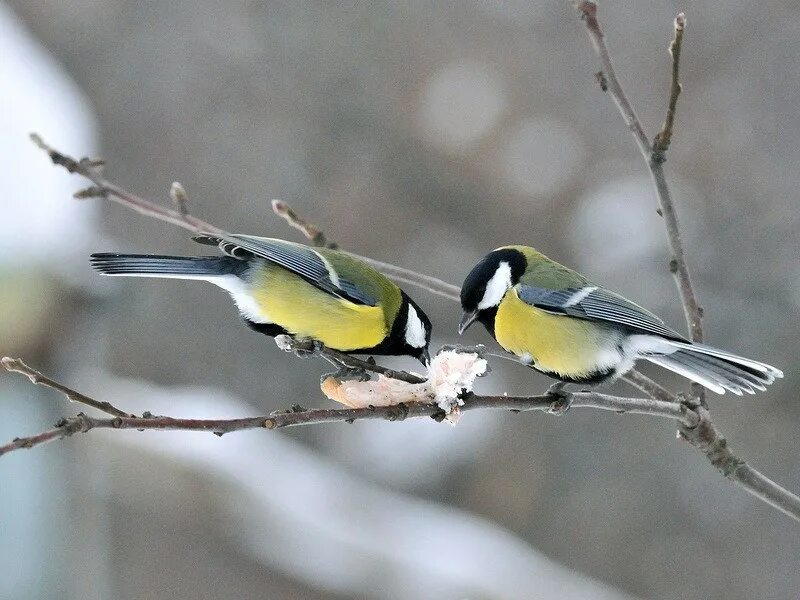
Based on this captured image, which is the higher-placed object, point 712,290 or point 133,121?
point 133,121

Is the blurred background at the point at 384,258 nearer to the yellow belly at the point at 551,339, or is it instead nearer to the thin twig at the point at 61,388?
the yellow belly at the point at 551,339

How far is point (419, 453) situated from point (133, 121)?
2779mm

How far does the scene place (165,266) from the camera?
1.64m

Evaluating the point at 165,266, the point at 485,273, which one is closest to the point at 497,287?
the point at 485,273

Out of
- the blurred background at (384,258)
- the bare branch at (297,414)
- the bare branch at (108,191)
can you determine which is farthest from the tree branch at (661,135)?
the blurred background at (384,258)

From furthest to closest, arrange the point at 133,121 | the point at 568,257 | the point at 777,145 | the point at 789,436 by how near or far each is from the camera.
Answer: the point at 133,121 < the point at 568,257 < the point at 777,145 < the point at 789,436

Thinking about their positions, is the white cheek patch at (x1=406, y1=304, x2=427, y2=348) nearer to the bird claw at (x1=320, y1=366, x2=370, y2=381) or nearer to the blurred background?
the bird claw at (x1=320, y1=366, x2=370, y2=381)

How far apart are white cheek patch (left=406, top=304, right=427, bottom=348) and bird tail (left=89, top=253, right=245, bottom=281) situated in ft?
1.27

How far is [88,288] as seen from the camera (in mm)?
4109

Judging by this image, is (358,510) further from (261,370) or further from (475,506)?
(261,370)

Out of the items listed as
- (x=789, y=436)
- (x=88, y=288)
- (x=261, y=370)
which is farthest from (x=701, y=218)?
(x=88, y=288)

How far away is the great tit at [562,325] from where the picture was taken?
1.62 m

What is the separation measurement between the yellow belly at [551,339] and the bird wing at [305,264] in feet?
0.93

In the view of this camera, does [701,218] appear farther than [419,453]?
No
